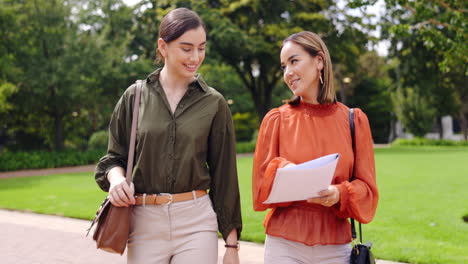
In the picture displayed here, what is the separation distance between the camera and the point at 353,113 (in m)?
2.51

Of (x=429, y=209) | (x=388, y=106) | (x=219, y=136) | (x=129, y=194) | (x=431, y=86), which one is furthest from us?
(x=388, y=106)

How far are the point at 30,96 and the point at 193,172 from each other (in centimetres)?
2316

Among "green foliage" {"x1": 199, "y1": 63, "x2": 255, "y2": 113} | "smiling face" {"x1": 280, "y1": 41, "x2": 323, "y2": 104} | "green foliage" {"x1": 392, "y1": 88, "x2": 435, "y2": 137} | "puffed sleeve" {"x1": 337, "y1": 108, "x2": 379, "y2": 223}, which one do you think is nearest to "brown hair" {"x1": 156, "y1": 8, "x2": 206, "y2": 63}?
"smiling face" {"x1": 280, "y1": 41, "x2": 323, "y2": 104}

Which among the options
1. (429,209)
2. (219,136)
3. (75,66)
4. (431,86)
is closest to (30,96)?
(75,66)

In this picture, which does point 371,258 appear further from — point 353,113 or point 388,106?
point 388,106

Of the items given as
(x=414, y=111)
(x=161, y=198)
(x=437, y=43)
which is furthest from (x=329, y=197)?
(x=414, y=111)

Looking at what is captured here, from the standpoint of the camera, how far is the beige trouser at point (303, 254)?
7.77ft

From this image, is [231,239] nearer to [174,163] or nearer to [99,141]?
[174,163]

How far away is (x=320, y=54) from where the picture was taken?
2.52 meters

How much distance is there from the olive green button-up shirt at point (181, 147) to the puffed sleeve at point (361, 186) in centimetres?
56

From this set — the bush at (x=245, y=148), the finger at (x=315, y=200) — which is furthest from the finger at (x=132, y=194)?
the bush at (x=245, y=148)

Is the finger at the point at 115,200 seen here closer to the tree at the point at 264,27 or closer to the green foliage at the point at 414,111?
the tree at the point at 264,27

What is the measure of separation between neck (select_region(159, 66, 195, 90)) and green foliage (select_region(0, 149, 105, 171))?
67.6 ft

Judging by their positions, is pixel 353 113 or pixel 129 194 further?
pixel 353 113
